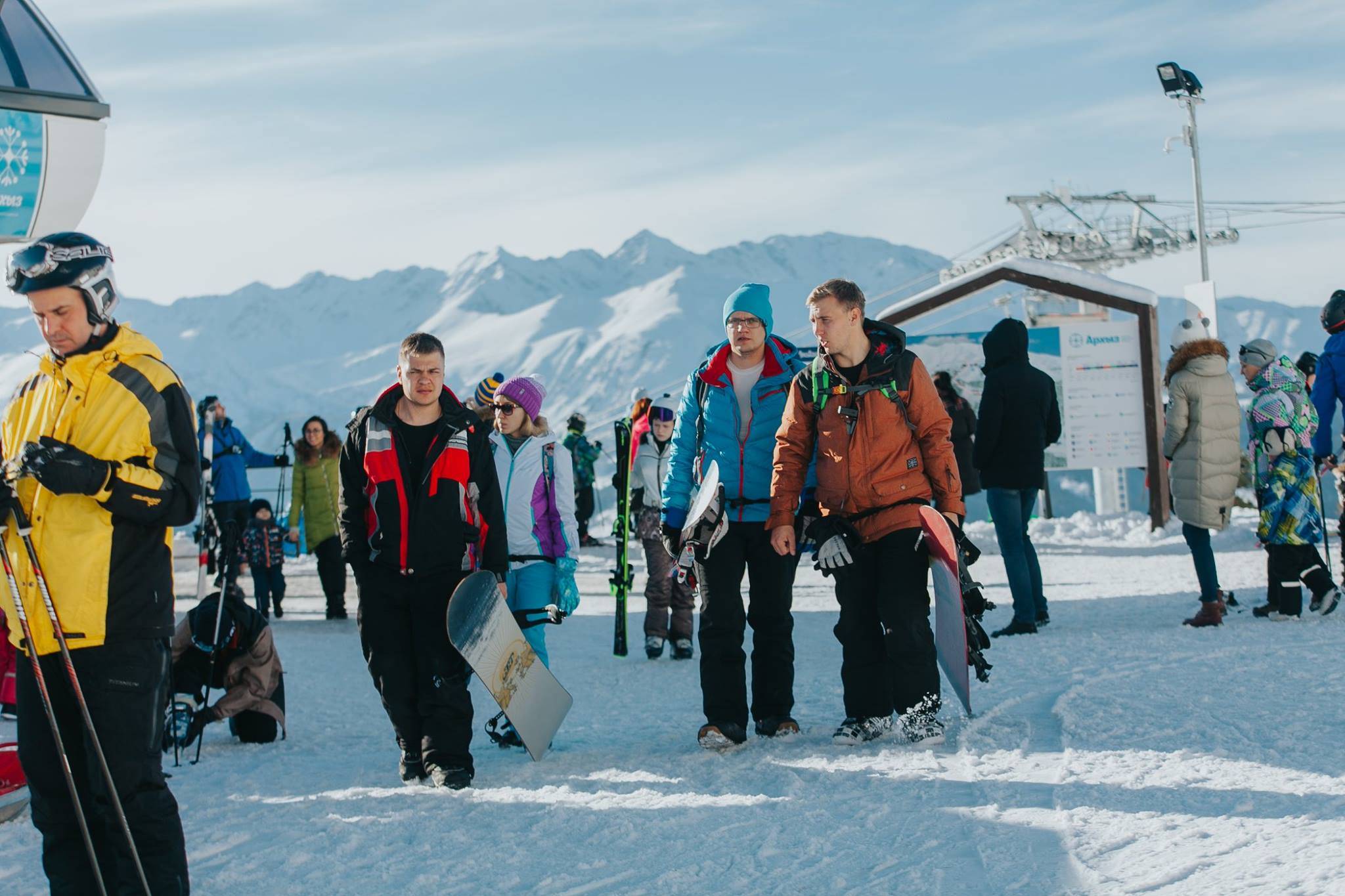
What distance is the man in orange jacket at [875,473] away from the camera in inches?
195

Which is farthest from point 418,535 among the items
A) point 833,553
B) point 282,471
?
point 282,471

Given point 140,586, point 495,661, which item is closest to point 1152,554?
point 495,661

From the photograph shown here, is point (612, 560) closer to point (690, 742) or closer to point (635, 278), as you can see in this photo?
point (690, 742)

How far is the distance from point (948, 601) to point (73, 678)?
3208 millimetres

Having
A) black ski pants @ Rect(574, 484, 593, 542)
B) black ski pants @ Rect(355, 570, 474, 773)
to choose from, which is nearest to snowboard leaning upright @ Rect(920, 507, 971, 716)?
black ski pants @ Rect(355, 570, 474, 773)

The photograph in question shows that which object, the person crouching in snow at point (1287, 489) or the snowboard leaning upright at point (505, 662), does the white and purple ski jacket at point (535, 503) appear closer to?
the snowboard leaning upright at point (505, 662)

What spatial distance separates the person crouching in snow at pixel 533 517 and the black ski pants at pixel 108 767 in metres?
2.64

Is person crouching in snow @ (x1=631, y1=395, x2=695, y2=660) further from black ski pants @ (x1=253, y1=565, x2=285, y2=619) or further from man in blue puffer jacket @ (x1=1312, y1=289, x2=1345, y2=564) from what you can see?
man in blue puffer jacket @ (x1=1312, y1=289, x2=1345, y2=564)

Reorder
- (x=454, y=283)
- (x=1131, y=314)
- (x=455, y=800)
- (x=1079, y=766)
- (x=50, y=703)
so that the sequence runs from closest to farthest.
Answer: (x=50, y=703), (x=1079, y=766), (x=455, y=800), (x=1131, y=314), (x=454, y=283)

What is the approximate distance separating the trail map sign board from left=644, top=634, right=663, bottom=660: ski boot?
7.32 meters

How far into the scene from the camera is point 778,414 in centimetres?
536

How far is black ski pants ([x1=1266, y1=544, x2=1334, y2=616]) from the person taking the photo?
7684mm

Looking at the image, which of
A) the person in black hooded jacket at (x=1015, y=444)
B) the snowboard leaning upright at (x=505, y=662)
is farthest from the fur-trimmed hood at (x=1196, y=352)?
the snowboard leaning upright at (x=505, y=662)

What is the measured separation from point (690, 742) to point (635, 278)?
447ft
